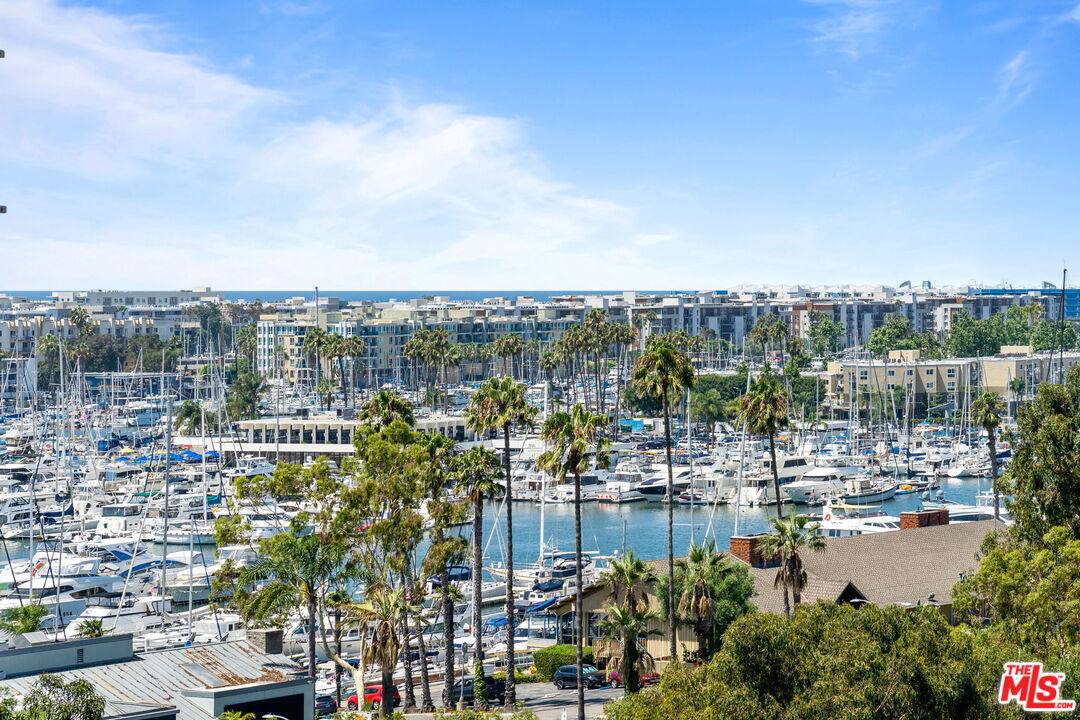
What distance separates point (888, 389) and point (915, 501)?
45.7m

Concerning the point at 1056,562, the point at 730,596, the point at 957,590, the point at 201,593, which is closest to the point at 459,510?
the point at 730,596

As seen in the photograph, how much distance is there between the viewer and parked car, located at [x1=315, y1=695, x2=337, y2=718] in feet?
145

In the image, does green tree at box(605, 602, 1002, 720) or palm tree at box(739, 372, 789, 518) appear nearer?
green tree at box(605, 602, 1002, 720)

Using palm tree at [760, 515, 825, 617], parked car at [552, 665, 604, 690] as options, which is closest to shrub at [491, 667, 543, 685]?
parked car at [552, 665, 604, 690]

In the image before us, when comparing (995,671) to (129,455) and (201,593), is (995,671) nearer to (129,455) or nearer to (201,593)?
(201,593)

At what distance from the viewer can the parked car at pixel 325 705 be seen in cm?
4434

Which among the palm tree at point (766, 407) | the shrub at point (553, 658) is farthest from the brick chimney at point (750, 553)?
the palm tree at point (766, 407)

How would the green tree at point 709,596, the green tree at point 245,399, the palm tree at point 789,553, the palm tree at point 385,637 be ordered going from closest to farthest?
the palm tree at point 385,637
the green tree at point 709,596
the palm tree at point 789,553
the green tree at point 245,399

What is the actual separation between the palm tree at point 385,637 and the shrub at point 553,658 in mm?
10158

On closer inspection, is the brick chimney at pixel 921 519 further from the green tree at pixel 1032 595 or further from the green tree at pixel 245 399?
the green tree at pixel 245 399

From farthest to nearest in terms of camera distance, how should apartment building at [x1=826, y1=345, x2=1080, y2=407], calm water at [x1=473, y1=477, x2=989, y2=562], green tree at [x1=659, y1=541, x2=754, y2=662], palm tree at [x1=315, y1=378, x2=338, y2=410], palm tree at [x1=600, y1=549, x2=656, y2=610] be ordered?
apartment building at [x1=826, y1=345, x2=1080, y2=407] → palm tree at [x1=315, y1=378, x2=338, y2=410] → calm water at [x1=473, y1=477, x2=989, y2=562] → green tree at [x1=659, y1=541, x2=754, y2=662] → palm tree at [x1=600, y1=549, x2=656, y2=610]

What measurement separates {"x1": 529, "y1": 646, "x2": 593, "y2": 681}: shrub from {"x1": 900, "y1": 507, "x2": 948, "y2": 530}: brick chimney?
1786 cm

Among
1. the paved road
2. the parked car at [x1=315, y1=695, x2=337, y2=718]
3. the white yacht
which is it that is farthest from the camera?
the white yacht

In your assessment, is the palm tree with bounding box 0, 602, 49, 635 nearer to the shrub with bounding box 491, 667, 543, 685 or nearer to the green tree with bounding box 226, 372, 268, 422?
the shrub with bounding box 491, 667, 543, 685
